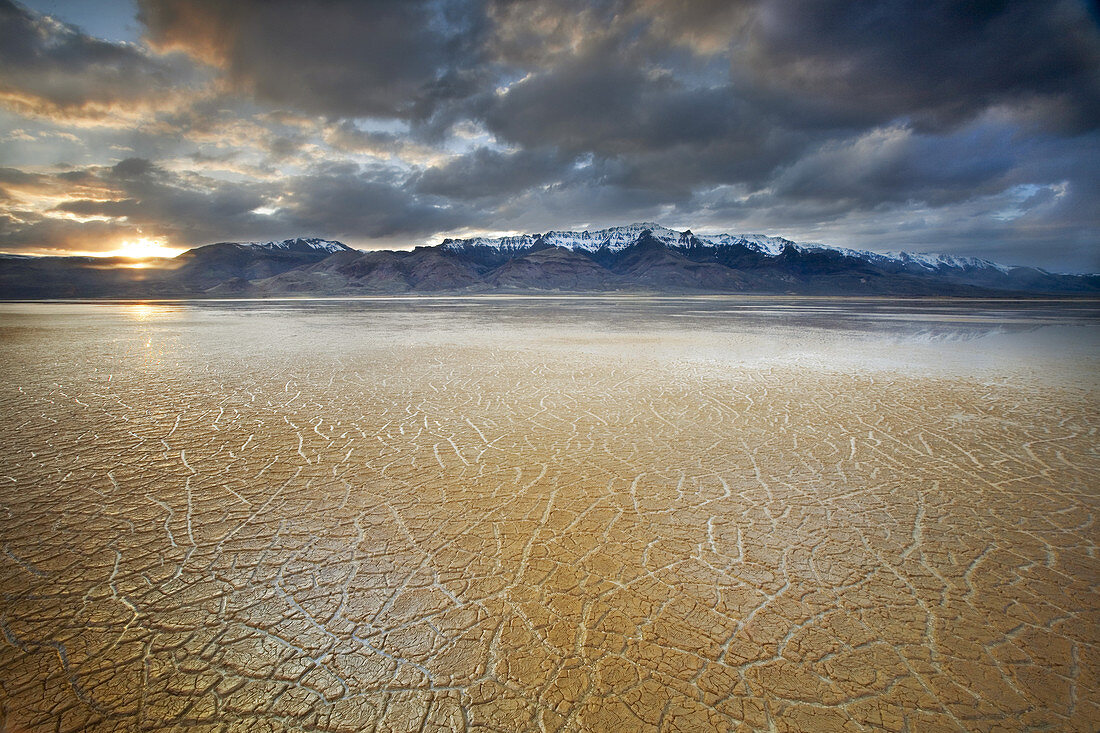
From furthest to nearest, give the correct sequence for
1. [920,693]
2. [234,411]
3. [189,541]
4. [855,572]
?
[234,411], [189,541], [855,572], [920,693]

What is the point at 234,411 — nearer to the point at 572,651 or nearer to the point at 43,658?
the point at 43,658

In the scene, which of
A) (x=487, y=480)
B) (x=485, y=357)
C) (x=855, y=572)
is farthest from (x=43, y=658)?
(x=485, y=357)

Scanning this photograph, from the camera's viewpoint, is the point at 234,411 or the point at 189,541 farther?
the point at 234,411

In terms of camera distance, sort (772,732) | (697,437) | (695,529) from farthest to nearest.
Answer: (697,437), (695,529), (772,732)

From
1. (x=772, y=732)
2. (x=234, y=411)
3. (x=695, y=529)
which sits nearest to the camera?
(x=772, y=732)

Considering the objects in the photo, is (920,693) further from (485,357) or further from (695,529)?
(485,357)

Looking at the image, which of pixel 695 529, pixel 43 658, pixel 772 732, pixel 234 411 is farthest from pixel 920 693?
pixel 234 411
